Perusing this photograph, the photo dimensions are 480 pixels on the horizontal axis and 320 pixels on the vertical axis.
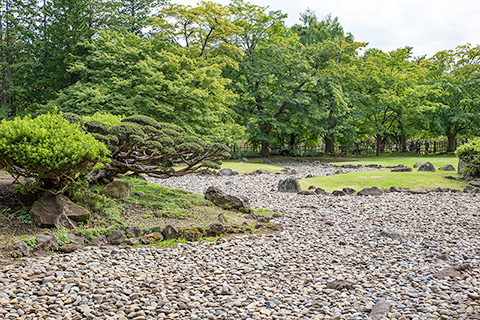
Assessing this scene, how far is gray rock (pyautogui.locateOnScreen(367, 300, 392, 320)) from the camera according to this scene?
12.5 ft

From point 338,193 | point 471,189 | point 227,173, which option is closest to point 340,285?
point 338,193

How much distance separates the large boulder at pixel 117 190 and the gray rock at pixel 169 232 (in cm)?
193

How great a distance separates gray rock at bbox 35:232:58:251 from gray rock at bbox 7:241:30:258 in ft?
0.60

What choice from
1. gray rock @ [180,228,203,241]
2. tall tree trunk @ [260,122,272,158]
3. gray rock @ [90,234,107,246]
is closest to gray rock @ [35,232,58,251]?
gray rock @ [90,234,107,246]

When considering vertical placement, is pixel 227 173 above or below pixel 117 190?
below

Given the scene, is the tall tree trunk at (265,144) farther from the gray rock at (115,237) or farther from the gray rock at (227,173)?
the gray rock at (115,237)

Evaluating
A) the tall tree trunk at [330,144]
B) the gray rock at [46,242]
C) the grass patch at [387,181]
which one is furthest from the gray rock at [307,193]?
the tall tree trunk at [330,144]

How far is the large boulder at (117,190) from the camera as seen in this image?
783 centimetres

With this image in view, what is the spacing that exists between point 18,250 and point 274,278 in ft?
11.5

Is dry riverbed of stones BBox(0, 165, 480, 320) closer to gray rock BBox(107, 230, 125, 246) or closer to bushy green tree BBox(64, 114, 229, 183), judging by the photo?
gray rock BBox(107, 230, 125, 246)

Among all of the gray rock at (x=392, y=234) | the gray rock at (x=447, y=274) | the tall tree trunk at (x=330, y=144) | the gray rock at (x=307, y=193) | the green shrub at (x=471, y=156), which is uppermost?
the tall tree trunk at (x=330, y=144)

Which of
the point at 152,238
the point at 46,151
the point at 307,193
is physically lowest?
the point at 152,238

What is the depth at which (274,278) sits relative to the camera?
5055mm

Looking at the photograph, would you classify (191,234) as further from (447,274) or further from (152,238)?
(447,274)
